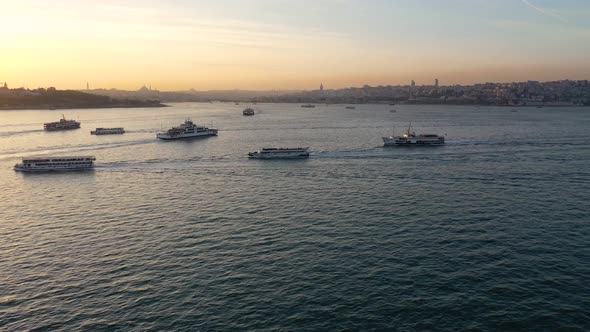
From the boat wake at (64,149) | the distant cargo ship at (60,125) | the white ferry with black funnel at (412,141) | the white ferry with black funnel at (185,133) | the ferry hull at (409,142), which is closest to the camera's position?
the boat wake at (64,149)

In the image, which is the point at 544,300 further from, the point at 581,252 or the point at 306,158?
the point at 306,158

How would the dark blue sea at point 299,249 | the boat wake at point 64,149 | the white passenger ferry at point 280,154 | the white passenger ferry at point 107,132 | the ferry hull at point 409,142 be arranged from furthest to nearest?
the white passenger ferry at point 107,132 → the ferry hull at point 409,142 → the boat wake at point 64,149 → the white passenger ferry at point 280,154 → the dark blue sea at point 299,249

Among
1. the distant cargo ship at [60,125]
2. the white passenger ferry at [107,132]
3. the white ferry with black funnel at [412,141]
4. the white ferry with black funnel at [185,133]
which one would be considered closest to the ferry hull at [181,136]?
the white ferry with black funnel at [185,133]

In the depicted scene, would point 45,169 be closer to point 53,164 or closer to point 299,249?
point 53,164

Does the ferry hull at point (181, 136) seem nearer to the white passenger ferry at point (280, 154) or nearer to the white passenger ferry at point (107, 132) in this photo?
the white passenger ferry at point (107, 132)

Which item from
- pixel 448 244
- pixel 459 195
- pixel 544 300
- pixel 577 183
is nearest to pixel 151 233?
pixel 448 244

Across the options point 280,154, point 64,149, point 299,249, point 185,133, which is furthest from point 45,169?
point 299,249
